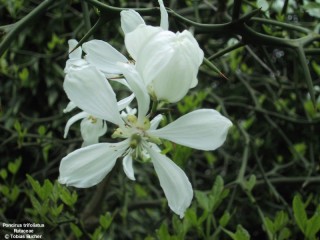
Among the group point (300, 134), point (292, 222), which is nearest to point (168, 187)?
point (292, 222)

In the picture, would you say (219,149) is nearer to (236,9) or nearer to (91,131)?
(91,131)

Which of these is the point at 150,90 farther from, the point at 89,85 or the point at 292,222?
the point at 292,222

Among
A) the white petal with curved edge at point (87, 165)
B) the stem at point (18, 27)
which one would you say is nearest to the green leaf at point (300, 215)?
the white petal with curved edge at point (87, 165)

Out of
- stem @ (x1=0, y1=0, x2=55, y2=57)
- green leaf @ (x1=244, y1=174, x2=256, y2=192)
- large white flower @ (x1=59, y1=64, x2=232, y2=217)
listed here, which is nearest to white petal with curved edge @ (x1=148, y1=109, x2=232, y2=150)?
large white flower @ (x1=59, y1=64, x2=232, y2=217)

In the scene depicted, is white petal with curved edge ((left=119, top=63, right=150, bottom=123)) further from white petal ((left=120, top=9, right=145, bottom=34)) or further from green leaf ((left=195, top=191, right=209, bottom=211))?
green leaf ((left=195, top=191, right=209, bottom=211))

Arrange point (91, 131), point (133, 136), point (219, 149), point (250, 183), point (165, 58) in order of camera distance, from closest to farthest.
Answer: point (165, 58)
point (133, 136)
point (91, 131)
point (250, 183)
point (219, 149)

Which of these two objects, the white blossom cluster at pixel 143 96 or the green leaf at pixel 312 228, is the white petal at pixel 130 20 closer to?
the white blossom cluster at pixel 143 96

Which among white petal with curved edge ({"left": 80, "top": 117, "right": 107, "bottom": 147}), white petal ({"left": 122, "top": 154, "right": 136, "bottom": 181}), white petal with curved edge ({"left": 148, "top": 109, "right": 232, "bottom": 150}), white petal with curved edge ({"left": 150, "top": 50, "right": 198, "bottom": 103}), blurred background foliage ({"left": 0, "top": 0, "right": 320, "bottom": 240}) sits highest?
white petal with curved edge ({"left": 150, "top": 50, "right": 198, "bottom": 103})

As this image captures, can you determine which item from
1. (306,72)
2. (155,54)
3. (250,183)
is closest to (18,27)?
(155,54)
